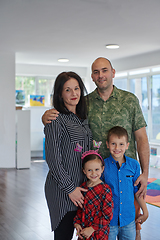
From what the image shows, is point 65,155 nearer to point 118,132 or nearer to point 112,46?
point 118,132

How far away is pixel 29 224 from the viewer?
339 cm

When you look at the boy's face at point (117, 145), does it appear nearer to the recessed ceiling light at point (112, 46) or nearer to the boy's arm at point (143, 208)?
the boy's arm at point (143, 208)

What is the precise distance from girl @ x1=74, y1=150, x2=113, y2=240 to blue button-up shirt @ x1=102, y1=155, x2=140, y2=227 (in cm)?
12

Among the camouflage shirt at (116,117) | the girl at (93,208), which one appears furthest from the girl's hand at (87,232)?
the camouflage shirt at (116,117)

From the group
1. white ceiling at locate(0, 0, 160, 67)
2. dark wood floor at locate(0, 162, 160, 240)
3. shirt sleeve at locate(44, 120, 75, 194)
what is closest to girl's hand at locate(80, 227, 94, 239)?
shirt sleeve at locate(44, 120, 75, 194)

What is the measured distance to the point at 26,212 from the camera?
3.79m

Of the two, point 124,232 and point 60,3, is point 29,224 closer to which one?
point 124,232

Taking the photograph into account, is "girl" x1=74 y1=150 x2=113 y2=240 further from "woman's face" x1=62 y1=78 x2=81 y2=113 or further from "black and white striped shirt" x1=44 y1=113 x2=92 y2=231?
"woman's face" x1=62 y1=78 x2=81 y2=113

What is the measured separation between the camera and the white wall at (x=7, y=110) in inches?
252

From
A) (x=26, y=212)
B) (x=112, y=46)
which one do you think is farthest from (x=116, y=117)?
(x=112, y=46)

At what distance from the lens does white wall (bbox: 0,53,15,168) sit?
6406 mm

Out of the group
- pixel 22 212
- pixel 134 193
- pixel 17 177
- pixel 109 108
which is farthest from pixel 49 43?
pixel 134 193

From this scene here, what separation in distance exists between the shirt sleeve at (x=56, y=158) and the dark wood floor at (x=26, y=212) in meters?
1.62

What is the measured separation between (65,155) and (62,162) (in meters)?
0.05
